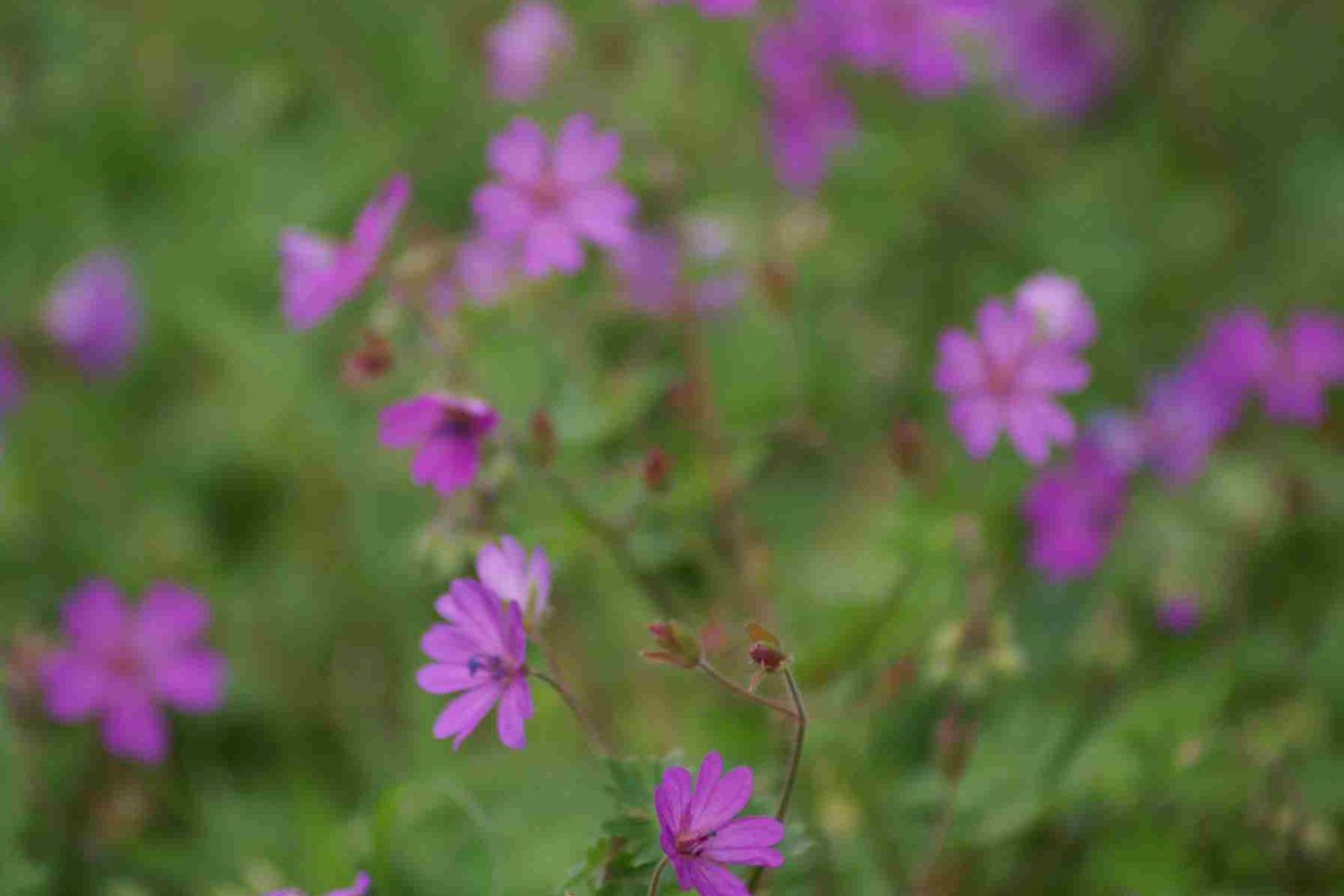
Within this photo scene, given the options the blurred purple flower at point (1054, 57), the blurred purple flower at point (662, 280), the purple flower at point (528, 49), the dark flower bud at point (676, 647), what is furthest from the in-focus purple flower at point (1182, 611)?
the blurred purple flower at point (1054, 57)

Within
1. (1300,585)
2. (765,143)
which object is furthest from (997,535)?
(765,143)

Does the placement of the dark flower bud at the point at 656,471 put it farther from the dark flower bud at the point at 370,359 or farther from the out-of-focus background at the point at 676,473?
the dark flower bud at the point at 370,359

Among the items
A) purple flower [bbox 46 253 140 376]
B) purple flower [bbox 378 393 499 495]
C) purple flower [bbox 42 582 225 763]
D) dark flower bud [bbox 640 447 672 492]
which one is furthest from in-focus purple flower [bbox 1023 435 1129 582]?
purple flower [bbox 46 253 140 376]

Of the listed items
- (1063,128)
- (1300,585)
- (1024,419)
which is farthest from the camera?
(1063,128)

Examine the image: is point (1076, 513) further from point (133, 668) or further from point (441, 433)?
point (133, 668)

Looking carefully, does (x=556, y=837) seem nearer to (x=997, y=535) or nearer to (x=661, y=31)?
(x=997, y=535)

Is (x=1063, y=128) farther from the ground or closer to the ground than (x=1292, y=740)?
farther from the ground
